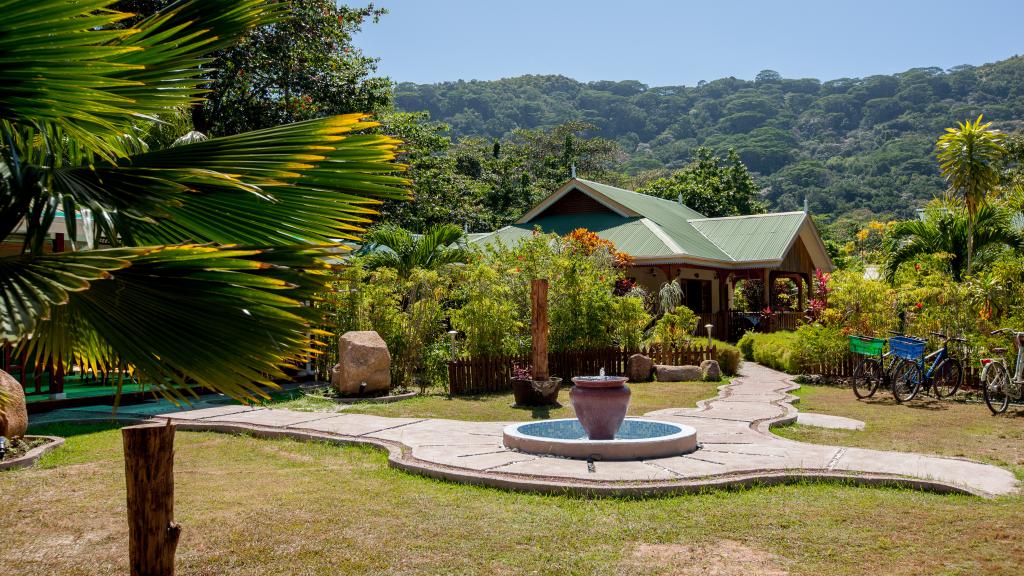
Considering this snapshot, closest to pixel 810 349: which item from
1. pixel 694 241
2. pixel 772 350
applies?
pixel 772 350

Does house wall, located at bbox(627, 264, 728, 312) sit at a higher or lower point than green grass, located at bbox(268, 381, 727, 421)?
higher

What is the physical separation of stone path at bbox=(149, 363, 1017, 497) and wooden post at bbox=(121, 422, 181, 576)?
3707 millimetres

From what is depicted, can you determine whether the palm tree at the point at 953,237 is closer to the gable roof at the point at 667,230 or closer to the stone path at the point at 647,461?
the gable roof at the point at 667,230

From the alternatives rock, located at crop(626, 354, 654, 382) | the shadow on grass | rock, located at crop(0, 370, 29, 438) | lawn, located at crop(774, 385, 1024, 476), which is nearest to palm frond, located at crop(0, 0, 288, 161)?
rock, located at crop(0, 370, 29, 438)

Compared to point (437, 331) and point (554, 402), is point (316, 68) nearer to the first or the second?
point (437, 331)

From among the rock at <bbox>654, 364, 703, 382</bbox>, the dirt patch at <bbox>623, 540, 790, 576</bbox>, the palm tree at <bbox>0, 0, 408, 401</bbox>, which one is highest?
the palm tree at <bbox>0, 0, 408, 401</bbox>

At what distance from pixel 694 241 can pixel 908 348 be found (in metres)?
14.7

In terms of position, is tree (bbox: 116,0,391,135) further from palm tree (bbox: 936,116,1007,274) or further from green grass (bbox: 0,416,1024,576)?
green grass (bbox: 0,416,1024,576)

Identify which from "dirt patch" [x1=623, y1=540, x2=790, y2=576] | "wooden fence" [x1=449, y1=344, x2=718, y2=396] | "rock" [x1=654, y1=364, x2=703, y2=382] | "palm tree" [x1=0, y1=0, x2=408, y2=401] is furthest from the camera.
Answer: "rock" [x1=654, y1=364, x2=703, y2=382]

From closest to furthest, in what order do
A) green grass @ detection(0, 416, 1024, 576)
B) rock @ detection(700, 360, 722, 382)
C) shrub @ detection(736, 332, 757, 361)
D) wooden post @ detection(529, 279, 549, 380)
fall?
green grass @ detection(0, 416, 1024, 576) < wooden post @ detection(529, 279, 549, 380) < rock @ detection(700, 360, 722, 382) < shrub @ detection(736, 332, 757, 361)

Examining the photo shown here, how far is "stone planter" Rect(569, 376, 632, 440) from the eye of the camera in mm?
8719

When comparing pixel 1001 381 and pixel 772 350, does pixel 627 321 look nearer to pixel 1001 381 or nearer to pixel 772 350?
pixel 772 350

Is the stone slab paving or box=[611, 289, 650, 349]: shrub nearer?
the stone slab paving

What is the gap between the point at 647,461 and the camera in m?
7.84
